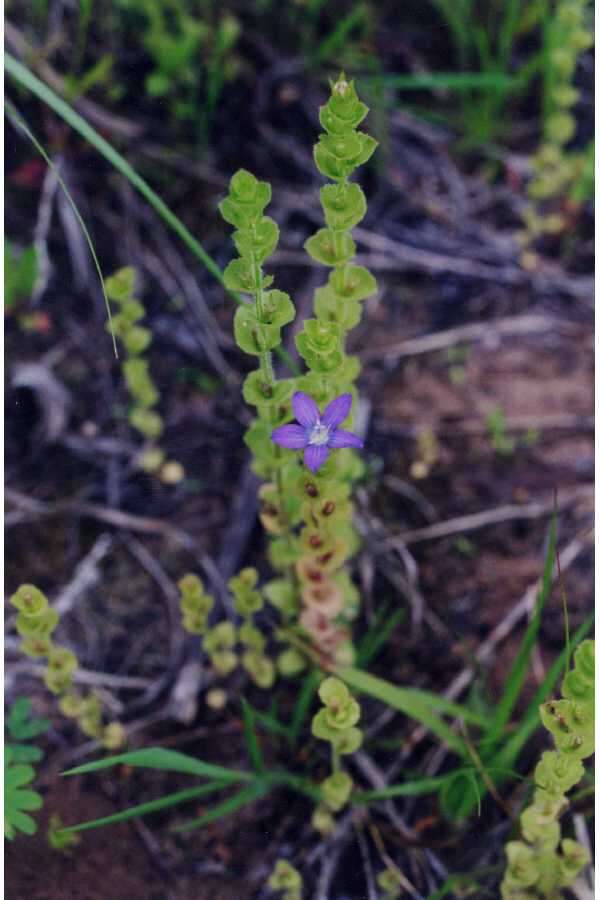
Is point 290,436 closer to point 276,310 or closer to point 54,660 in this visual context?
point 276,310

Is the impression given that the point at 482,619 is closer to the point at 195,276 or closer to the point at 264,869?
the point at 264,869

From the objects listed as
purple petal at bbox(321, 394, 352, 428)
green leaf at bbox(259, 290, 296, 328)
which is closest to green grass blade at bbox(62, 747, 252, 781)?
purple petal at bbox(321, 394, 352, 428)

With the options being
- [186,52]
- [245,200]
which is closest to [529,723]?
[245,200]

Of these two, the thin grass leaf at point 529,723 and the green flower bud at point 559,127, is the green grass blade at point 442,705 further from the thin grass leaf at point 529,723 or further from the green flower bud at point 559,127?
the green flower bud at point 559,127

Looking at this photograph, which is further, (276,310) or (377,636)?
(377,636)

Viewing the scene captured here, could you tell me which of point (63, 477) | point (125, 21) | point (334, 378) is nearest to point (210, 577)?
point (63, 477)

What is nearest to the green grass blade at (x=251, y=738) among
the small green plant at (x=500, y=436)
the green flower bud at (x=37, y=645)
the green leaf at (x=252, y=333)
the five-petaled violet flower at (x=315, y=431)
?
the green flower bud at (x=37, y=645)
